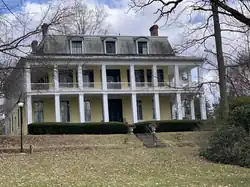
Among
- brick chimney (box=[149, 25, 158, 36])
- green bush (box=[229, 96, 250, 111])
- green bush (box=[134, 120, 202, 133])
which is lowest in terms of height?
green bush (box=[134, 120, 202, 133])

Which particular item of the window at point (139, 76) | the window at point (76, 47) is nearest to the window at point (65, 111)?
the window at point (76, 47)

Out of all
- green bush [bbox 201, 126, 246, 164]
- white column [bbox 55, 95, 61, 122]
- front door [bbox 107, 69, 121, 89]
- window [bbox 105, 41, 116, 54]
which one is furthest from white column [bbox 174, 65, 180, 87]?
green bush [bbox 201, 126, 246, 164]

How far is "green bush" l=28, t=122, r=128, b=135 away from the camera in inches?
1102

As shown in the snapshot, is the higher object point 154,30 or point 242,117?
point 154,30

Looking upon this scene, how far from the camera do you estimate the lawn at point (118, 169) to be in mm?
11438

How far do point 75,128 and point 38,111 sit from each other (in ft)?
27.5

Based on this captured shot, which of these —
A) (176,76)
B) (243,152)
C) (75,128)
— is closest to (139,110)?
(176,76)

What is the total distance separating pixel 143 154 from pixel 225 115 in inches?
172

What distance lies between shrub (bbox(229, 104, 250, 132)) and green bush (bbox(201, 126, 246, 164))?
17.9 inches

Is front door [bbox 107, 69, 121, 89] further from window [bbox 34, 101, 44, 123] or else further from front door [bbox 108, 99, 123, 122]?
window [bbox 34, 101, 44, 123]

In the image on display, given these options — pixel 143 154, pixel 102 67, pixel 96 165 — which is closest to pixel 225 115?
pixel 143 154

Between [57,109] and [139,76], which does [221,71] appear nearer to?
[57,109]

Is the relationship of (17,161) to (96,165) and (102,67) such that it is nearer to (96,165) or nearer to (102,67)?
(96,165)

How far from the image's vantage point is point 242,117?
1845cm
